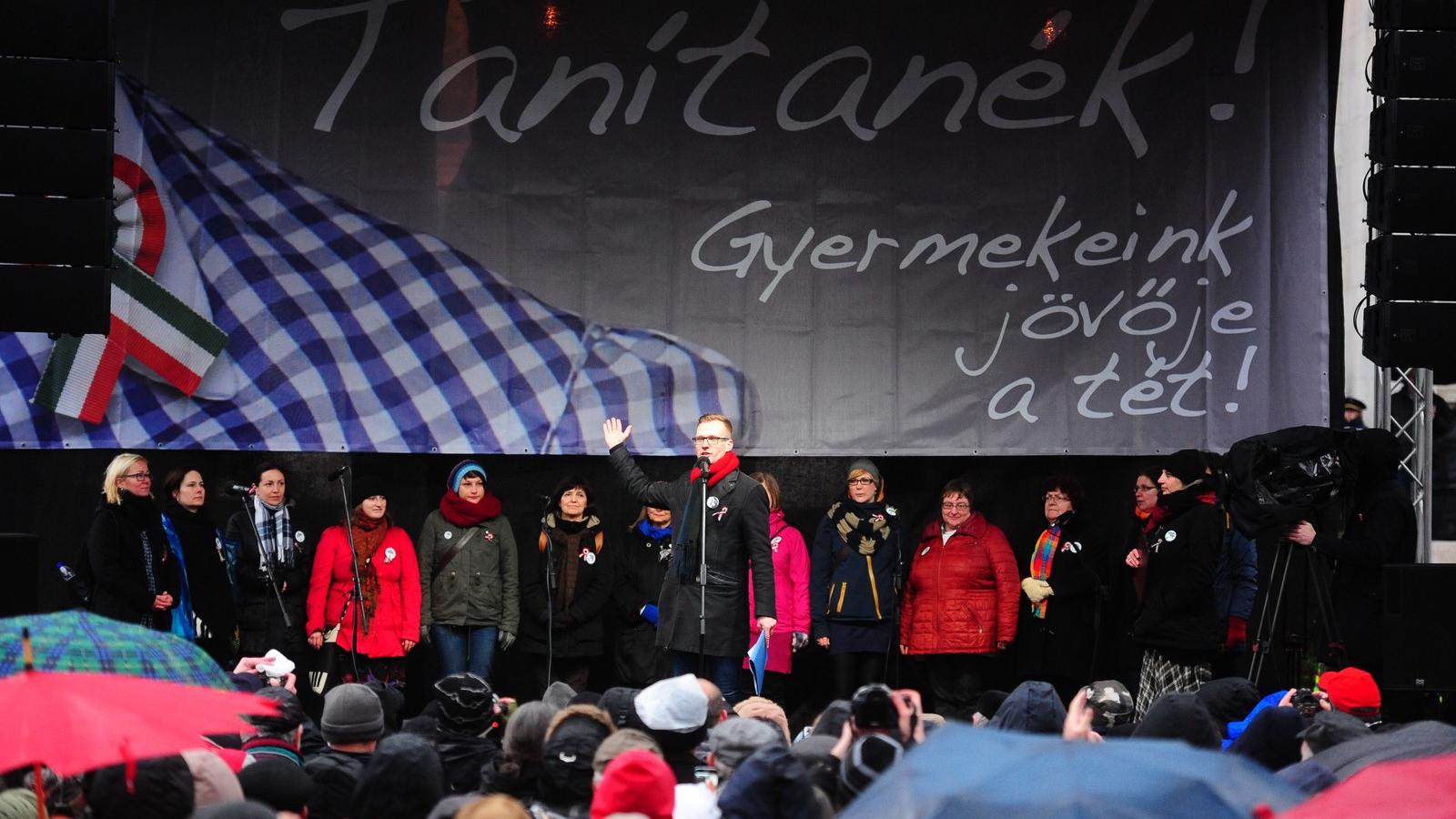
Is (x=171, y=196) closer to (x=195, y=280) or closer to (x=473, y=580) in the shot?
(x=195, y=280)

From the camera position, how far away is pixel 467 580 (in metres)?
9.62

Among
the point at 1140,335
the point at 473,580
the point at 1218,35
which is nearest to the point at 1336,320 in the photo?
the point at 1140,335

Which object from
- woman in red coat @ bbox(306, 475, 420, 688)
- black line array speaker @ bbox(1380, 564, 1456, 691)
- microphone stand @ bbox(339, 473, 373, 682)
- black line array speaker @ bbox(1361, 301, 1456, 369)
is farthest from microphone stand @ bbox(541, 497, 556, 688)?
black line array speaker @ bbox(1361, 301, 1456, 369)

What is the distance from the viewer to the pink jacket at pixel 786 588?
9703 millimetres

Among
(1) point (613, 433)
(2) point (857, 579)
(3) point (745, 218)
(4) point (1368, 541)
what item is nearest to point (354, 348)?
(1) point (613, 433)

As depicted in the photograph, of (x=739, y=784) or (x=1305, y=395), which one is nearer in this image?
(x=739, y=784)

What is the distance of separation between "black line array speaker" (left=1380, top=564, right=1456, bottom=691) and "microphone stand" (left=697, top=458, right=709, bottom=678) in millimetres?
2982

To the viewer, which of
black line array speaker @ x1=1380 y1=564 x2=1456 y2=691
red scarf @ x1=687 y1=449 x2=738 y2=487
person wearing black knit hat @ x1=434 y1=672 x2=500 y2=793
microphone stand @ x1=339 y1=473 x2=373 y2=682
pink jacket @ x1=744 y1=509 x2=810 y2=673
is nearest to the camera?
person wearing black knit hat @ x1=434 y1=672 x2=500 y2=793

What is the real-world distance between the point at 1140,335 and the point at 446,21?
4.25m

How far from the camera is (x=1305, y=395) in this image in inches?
371

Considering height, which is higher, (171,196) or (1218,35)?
(1218,35)

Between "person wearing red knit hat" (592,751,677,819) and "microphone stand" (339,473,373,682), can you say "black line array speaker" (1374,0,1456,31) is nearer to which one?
"person wearing red knit hat" (592,751,677,819)

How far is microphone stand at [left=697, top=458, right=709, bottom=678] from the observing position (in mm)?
7809

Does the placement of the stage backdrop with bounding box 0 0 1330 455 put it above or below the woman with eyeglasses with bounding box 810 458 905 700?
above
